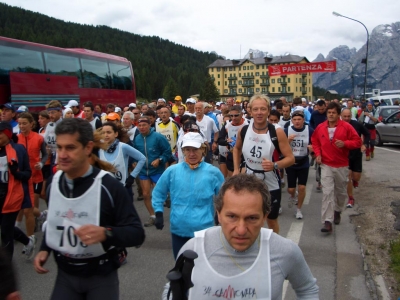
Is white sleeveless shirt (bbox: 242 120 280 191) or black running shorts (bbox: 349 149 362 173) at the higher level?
white sleeveless shirt (bbox: 242 120 280 191)

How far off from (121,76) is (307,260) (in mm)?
18575

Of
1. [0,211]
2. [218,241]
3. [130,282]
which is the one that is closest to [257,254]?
[218,241]

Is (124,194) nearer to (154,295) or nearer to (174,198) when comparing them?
(174,198)

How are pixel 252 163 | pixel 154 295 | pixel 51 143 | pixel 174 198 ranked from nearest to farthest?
pixel 174 198 → pixel 154 295 → pixel 252 163 → pixel 51 143

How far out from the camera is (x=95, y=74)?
19.8 metres

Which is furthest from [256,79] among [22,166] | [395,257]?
[22,166]

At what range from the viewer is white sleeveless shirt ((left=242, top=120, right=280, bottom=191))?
486 centimetres

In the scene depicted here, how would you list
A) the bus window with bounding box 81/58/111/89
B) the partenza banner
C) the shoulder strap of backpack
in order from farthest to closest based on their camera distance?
the partenza banner, the bus window with bounding box 81/58/111/89, the shoulder strap of backpack

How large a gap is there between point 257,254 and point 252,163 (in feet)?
10.2

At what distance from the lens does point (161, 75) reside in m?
122

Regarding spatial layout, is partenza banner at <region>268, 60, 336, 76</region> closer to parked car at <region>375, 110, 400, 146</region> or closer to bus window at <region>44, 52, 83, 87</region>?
parked car at <region>375, 110, 400, 146</region>

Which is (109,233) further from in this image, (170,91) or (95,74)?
(170,91)

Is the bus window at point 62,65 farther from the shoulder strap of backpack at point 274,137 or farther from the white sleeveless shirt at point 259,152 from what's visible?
the shoulder strap of backpack at point 274,137

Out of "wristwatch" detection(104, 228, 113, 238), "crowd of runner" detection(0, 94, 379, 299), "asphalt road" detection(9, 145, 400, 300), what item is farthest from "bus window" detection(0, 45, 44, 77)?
"wristwatch" detection(104, 228, 113, 238)
